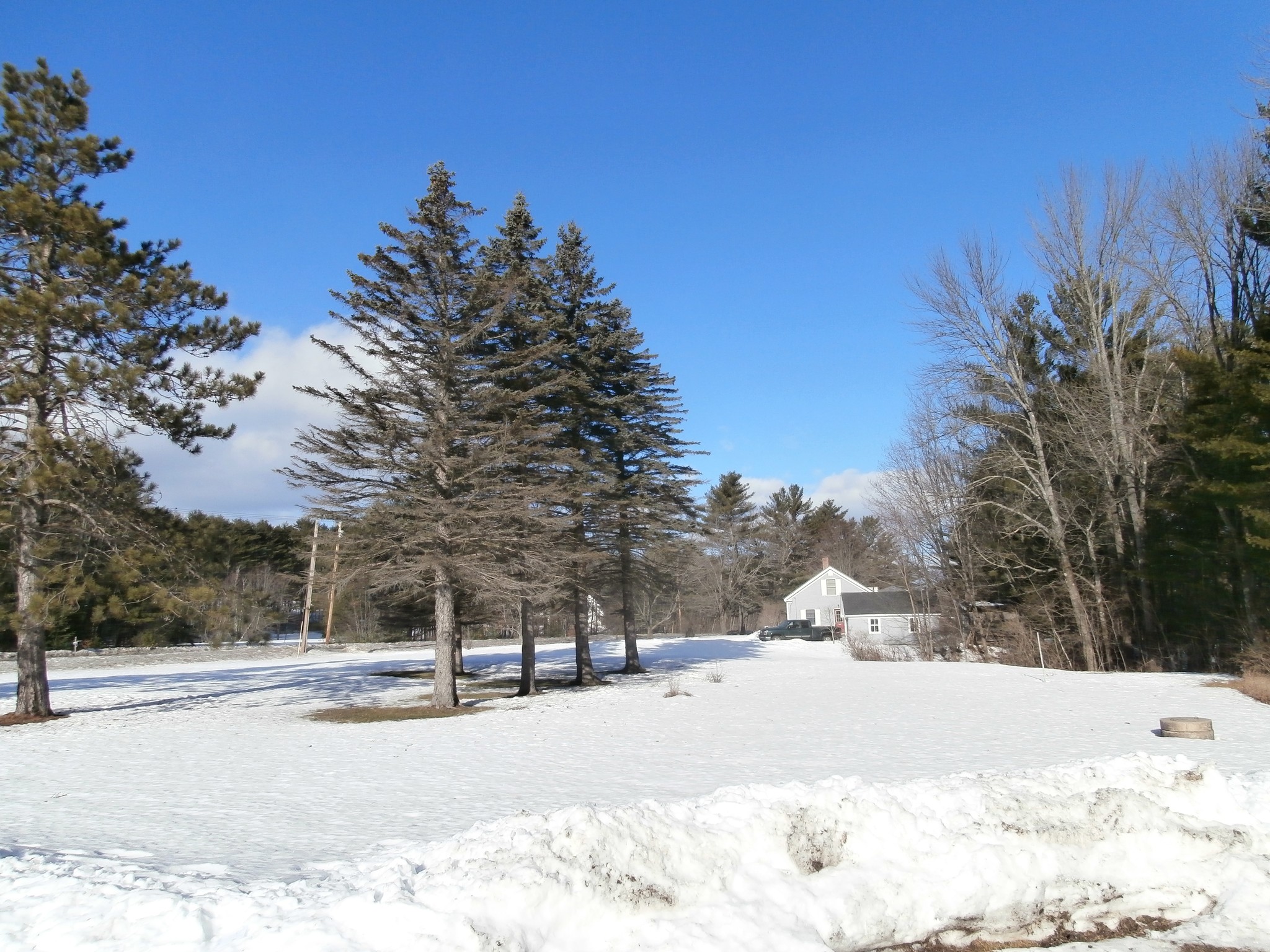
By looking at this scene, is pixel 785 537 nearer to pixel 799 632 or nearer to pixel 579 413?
pixel 799 632

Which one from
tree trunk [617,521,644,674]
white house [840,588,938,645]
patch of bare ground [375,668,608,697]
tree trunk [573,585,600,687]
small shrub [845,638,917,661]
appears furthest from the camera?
white house [840,588,938,645]

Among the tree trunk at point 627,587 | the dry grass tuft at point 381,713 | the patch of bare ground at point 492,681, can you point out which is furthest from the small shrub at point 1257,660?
the dry grass tuft at point 381,713

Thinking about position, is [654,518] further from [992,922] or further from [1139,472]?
[992,922]

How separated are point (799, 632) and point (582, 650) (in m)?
30.1

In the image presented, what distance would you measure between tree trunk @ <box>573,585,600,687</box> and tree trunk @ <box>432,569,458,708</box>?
204 inches

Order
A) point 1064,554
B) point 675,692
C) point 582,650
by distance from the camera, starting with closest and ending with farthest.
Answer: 1. point 675,692
2. point 582,650
3. point 1064,554

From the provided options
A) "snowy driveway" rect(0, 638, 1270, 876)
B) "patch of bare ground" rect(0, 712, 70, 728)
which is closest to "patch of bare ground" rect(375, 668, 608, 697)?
"snowy driveway" rect(0, 638, 1270, 876)

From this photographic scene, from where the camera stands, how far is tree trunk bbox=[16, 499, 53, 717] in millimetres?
15492

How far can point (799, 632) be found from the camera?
51094 mm

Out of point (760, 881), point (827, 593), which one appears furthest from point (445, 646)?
point (827, 593)

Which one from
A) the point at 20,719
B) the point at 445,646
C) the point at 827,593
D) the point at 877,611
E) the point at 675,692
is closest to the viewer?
the point at 20,719

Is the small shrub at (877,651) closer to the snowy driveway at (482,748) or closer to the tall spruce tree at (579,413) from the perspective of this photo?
the snowy driveway at (482,748)

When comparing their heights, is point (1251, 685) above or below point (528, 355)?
below

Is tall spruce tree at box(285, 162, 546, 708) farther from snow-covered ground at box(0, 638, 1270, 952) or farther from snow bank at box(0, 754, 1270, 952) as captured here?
snow bank at box(0, 754, 1270, 952)
